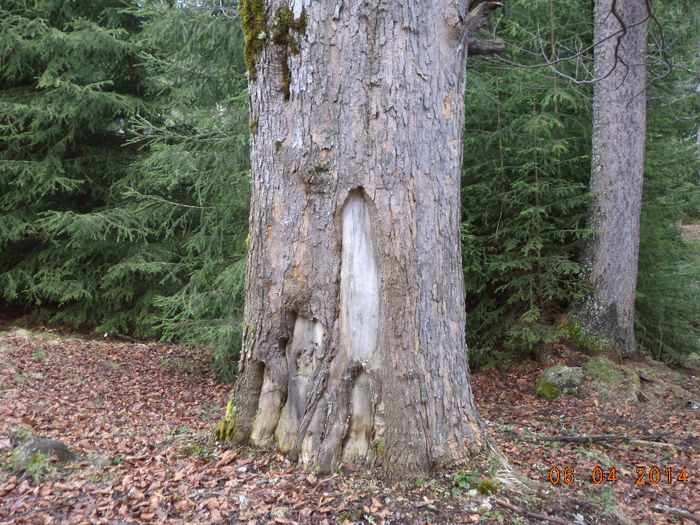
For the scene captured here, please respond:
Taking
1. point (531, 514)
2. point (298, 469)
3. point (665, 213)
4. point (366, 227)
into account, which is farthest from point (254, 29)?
point (665, 213)

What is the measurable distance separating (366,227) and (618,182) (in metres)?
4.98

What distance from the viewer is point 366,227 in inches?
119

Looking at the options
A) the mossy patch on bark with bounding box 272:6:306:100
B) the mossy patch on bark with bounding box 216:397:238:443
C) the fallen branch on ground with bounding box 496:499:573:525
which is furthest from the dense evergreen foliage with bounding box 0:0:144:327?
the fallen branch on ground with bounding box 496:499:573:525

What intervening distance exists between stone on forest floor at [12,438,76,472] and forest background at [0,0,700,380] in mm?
2963

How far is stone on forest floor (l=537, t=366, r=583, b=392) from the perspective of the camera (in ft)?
20.2

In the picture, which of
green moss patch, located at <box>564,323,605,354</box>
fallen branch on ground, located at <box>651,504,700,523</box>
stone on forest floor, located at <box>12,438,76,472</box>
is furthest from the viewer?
green moss patch, located at <box>564,323,605,354</box>

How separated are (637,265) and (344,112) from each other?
19.0 ft

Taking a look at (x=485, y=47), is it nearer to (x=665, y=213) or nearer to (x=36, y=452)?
(x=36, y=452)

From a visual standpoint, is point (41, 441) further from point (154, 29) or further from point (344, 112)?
point (154, 29)

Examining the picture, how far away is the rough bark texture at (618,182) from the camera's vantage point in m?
6.58

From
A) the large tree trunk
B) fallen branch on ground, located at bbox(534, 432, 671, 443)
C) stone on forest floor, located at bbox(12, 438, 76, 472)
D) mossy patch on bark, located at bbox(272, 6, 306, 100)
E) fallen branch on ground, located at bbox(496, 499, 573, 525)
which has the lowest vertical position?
fallen branch on ground, located at bbox(534, 432, 671, 443)

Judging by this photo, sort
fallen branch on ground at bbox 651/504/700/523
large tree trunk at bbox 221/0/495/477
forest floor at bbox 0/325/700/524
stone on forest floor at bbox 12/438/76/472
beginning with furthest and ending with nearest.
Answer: fallen branch on ground at bbox 651/504/700/523, stone on forest floor at bbox 12/438/76/472, large tree trunk at bbox 221/0/495/477, forest floor at bbox 0/325/700/524

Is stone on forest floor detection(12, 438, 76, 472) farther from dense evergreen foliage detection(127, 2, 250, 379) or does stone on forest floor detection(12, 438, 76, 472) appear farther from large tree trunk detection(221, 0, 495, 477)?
dense evergreen foliage detection(127, 2, 250, 379)

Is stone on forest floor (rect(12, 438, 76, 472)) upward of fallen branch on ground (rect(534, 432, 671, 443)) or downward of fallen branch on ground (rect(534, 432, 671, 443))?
upward
